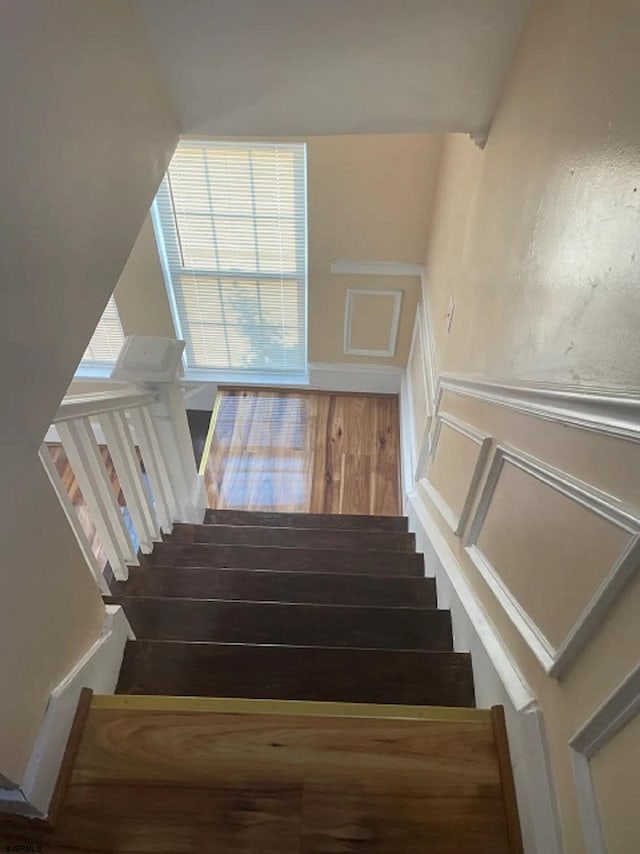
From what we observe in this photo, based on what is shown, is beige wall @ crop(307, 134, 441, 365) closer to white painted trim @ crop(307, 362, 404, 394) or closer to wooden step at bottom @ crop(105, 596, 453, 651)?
white painted trim @ crop(307, 362, 404, 394)

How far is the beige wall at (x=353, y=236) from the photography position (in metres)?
3.58

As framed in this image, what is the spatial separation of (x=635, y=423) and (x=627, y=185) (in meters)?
0.43

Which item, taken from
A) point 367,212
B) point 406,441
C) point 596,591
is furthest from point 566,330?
point 406,441

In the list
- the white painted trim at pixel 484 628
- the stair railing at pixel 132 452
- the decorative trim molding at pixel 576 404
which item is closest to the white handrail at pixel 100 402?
the stair railing at pixel 132 452

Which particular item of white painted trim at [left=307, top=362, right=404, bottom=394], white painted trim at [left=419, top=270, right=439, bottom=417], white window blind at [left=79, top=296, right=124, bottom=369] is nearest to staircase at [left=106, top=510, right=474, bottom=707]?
white painted trim at [left=419, top=270, right=439, bottom=417]

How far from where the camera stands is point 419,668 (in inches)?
67.5

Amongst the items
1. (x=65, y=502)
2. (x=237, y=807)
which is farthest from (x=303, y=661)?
(x=65, y=502)

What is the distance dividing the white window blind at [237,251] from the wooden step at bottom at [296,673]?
2913 millimetres

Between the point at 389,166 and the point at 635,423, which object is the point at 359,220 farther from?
the point at 635,423

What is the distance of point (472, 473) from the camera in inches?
79.6

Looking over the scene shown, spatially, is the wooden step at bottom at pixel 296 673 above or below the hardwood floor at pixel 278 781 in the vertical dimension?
below

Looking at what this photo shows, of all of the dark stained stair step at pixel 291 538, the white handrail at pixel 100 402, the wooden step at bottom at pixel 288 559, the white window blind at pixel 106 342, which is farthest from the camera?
the white window blind at pixel 106 342

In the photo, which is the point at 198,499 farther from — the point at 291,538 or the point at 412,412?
the point at 412,412

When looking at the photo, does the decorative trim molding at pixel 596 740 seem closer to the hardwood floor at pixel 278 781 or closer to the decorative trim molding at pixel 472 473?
the hardwood floor at pixel 278 781
